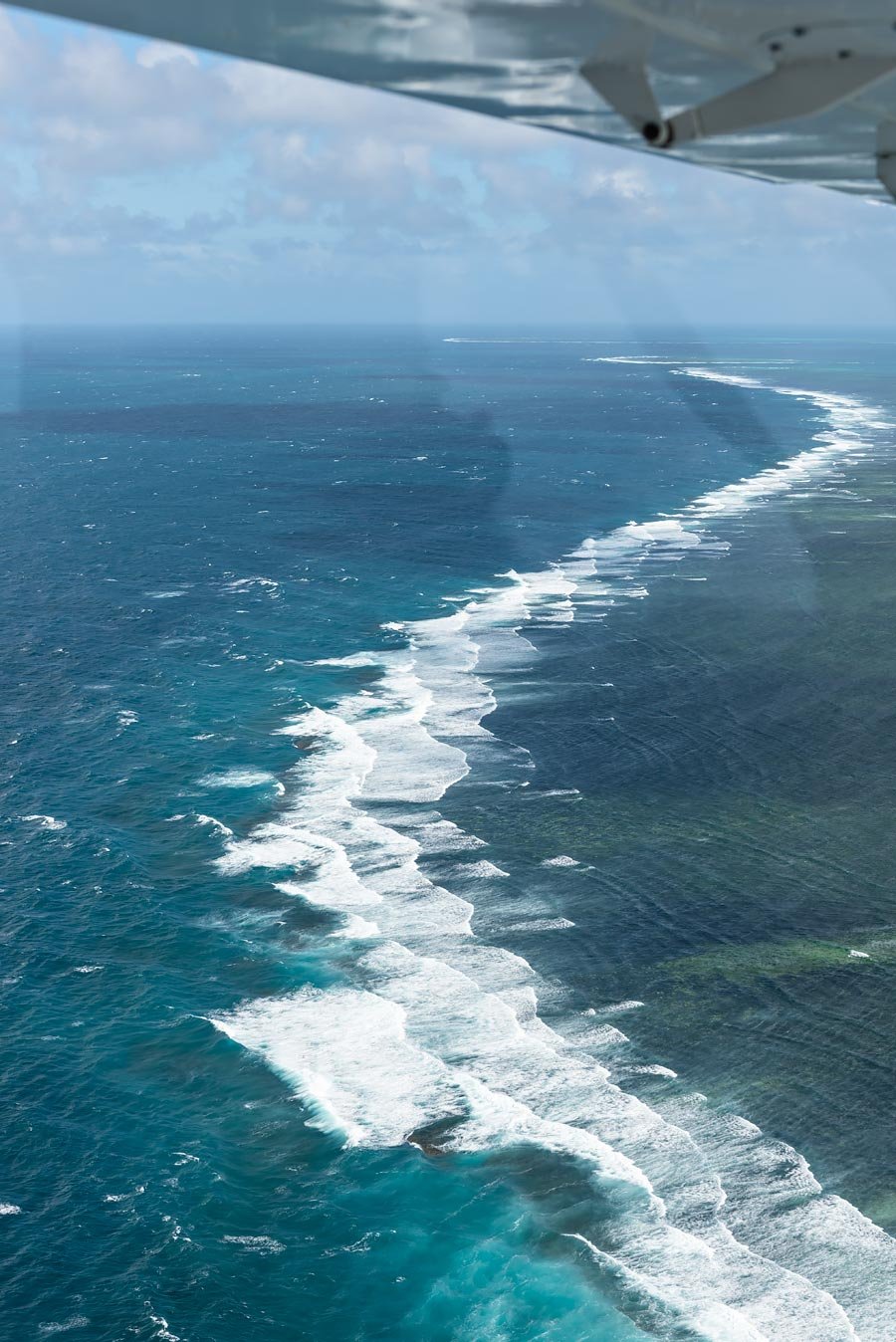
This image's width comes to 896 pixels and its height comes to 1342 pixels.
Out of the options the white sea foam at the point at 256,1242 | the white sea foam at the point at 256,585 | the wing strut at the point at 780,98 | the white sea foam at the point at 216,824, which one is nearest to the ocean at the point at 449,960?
the white sea foam at the point at 256,1242

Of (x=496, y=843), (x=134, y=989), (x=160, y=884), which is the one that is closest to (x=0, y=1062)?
(x=134, y=989)

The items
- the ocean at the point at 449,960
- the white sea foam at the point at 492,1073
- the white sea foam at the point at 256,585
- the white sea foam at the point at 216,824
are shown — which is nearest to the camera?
the white sea foam at the point at 492,1073

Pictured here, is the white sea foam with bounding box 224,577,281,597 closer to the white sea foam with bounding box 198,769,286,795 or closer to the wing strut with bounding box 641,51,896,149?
the white sea foam with bounding box 198,769,286,795

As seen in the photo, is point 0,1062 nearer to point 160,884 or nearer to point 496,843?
point 160,884

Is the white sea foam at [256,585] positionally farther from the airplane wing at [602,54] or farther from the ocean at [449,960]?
the airplane wing at [602,54]

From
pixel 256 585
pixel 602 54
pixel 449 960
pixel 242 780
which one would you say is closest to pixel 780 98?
pixel 602 54

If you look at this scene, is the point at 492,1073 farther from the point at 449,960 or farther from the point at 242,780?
the point at 242,780
